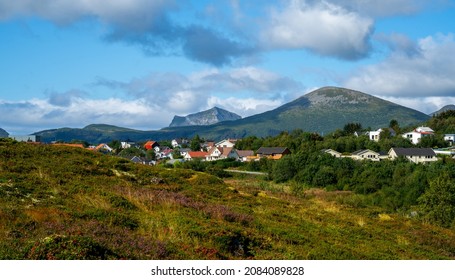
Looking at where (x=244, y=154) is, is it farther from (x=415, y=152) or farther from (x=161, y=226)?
(x=161, y=226)

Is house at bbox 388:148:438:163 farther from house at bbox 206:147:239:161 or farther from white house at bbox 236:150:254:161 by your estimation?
house at bbox 206:147:239:161

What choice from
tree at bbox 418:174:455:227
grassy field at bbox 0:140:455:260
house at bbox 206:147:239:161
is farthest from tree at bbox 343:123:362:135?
grassy field at bbox 0:140:455:260

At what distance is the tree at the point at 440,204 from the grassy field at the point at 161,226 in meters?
23.7

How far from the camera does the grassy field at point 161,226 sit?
10087 mm

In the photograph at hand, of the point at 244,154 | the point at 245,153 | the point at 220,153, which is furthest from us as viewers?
the point at 245,153

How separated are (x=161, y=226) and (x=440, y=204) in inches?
1581

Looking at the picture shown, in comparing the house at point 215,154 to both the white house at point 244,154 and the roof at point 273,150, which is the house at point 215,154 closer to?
the white house at point 244,154

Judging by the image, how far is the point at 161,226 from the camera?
12.6 meters

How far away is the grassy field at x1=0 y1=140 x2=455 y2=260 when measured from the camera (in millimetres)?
10087

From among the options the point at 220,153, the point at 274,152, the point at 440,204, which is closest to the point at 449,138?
the point at 274,152

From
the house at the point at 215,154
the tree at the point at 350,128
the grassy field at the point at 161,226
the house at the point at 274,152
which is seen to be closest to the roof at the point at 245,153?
the house at the point at 215,154

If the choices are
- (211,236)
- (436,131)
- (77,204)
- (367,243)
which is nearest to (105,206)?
(77,204)

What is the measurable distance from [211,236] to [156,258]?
2.28 metres

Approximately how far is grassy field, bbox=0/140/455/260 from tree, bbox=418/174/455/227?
23.7 meters
